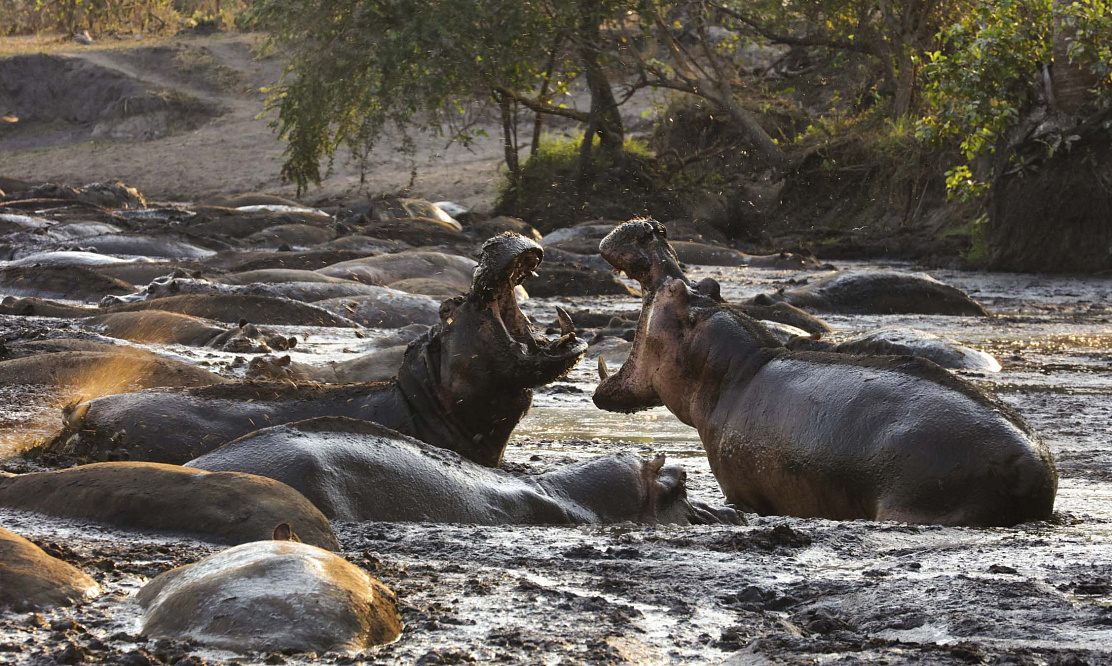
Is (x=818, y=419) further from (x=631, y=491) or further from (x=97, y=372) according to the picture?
(x=97, y=372)

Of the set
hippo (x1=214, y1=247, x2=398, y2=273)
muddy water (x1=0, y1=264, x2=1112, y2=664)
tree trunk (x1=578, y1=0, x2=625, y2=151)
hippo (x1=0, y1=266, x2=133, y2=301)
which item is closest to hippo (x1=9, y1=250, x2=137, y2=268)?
hippo (x1=214, y1=247, x2=398, y2=273)

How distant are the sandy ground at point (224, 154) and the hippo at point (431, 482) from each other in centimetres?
2292

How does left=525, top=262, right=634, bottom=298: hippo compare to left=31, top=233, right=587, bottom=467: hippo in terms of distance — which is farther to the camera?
left=525, top=262, right=634, bottom=298: hippo

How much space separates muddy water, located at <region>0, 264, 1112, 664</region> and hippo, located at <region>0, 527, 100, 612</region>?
0.05 metres

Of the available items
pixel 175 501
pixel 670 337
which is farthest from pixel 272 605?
pixel 670 337

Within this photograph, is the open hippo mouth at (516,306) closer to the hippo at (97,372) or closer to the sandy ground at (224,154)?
the hippo at (97,372)

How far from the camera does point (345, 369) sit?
277 inches

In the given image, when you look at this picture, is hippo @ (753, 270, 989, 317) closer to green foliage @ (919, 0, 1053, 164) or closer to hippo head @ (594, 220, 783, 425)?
green foliage @ (919, 0, 1053, 164)

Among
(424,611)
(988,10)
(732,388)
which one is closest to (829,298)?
(988,10)

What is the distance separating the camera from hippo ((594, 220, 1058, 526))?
3922 mm

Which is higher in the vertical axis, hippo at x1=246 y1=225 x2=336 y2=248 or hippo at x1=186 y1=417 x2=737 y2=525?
hippo at x1=186 y1=417 x2=737 y2=525

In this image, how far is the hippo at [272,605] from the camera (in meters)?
2.58

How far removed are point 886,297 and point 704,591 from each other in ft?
32.1

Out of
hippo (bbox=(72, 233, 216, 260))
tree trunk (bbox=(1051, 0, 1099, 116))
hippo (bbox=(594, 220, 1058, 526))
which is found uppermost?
tree trunk (bbox=(1051, 0, 1099, 116))
